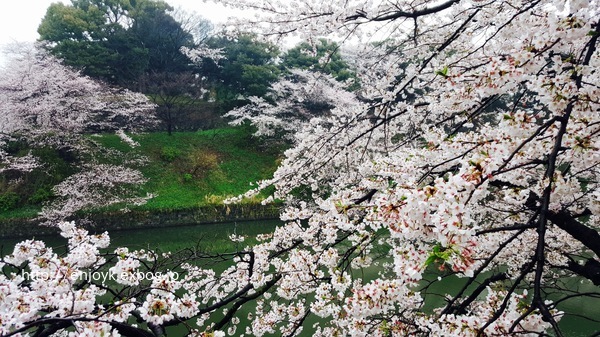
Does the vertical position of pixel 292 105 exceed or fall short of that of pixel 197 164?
it exceeds it

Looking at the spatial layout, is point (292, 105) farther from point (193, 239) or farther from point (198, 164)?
point (193, 239)

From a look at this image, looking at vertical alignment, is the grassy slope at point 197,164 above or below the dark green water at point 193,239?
above

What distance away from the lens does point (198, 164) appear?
16.1m

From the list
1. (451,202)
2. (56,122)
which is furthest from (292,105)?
(451,202)

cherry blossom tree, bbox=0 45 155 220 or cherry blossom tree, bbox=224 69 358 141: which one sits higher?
cherry blossom tree, bbox=224 69 358 141

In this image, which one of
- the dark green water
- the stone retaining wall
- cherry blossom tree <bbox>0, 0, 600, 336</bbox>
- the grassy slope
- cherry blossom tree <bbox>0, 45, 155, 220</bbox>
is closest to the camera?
cherry blossom tree <bbox>0, 0, 600, 336</bbox>

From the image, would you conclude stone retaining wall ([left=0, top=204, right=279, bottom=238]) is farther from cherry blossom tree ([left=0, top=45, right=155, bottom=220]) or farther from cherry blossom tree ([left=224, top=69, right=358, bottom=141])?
cherry blossom tree ([left=224, top=69, right=358, bottom=141])

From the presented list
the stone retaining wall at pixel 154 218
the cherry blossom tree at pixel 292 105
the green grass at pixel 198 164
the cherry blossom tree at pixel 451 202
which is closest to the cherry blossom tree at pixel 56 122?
the stone retaining wall at pixel 154 218

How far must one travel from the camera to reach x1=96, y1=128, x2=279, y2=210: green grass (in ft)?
46.1

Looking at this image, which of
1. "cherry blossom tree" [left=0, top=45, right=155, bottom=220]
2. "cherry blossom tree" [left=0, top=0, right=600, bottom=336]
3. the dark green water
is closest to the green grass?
the dark green water

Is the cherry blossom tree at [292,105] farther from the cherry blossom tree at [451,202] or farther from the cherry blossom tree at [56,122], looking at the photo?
the cherry blossom tree at [451,202]

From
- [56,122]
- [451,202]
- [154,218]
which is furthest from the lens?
[154,218]

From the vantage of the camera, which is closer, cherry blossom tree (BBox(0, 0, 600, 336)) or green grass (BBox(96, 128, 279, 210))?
cherry blossom tree (BBox(0, 0, 600, 336))

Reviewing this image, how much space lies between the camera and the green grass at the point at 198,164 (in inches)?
553
